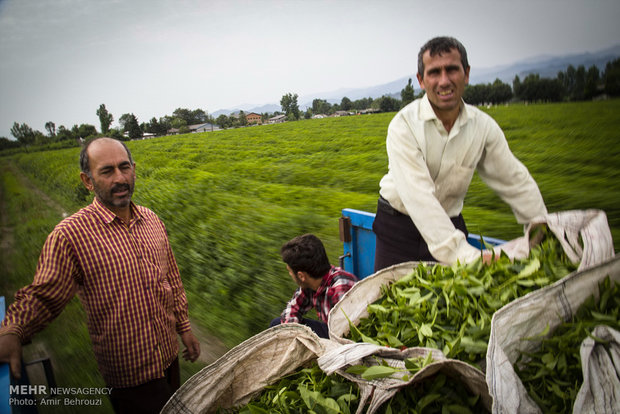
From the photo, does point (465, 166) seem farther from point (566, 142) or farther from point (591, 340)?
point (566, 142)

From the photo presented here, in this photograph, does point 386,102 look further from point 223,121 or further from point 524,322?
point 223,121

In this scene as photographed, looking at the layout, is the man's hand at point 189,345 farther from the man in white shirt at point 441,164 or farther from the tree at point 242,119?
the tree at point 242,119

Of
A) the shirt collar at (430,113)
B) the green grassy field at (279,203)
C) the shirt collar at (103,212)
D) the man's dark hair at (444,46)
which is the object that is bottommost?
the green grassy field at (279,203)

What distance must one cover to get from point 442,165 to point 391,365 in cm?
117

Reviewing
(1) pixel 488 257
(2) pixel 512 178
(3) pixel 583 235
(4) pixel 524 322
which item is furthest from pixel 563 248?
(2) pixel 512 178

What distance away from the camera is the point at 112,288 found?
187cm

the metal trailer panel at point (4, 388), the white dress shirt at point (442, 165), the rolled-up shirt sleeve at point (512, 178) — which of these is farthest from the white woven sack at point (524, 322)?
the metal trailer panel at point (4, 388)

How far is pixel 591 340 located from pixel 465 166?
3.65 feet

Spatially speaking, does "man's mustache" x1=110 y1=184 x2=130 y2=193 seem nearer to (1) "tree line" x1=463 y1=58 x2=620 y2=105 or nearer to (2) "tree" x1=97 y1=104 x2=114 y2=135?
(1) "tree line" x1=463 y1=58 x2=620 y2=105

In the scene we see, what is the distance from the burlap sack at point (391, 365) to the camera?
114cm

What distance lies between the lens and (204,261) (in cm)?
562

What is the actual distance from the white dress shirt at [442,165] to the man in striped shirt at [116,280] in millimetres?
1379

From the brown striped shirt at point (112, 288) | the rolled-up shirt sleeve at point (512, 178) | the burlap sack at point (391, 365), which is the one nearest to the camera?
the burlap sack at point (391, 365)

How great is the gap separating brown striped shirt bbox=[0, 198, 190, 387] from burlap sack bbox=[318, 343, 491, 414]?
1117 mm
